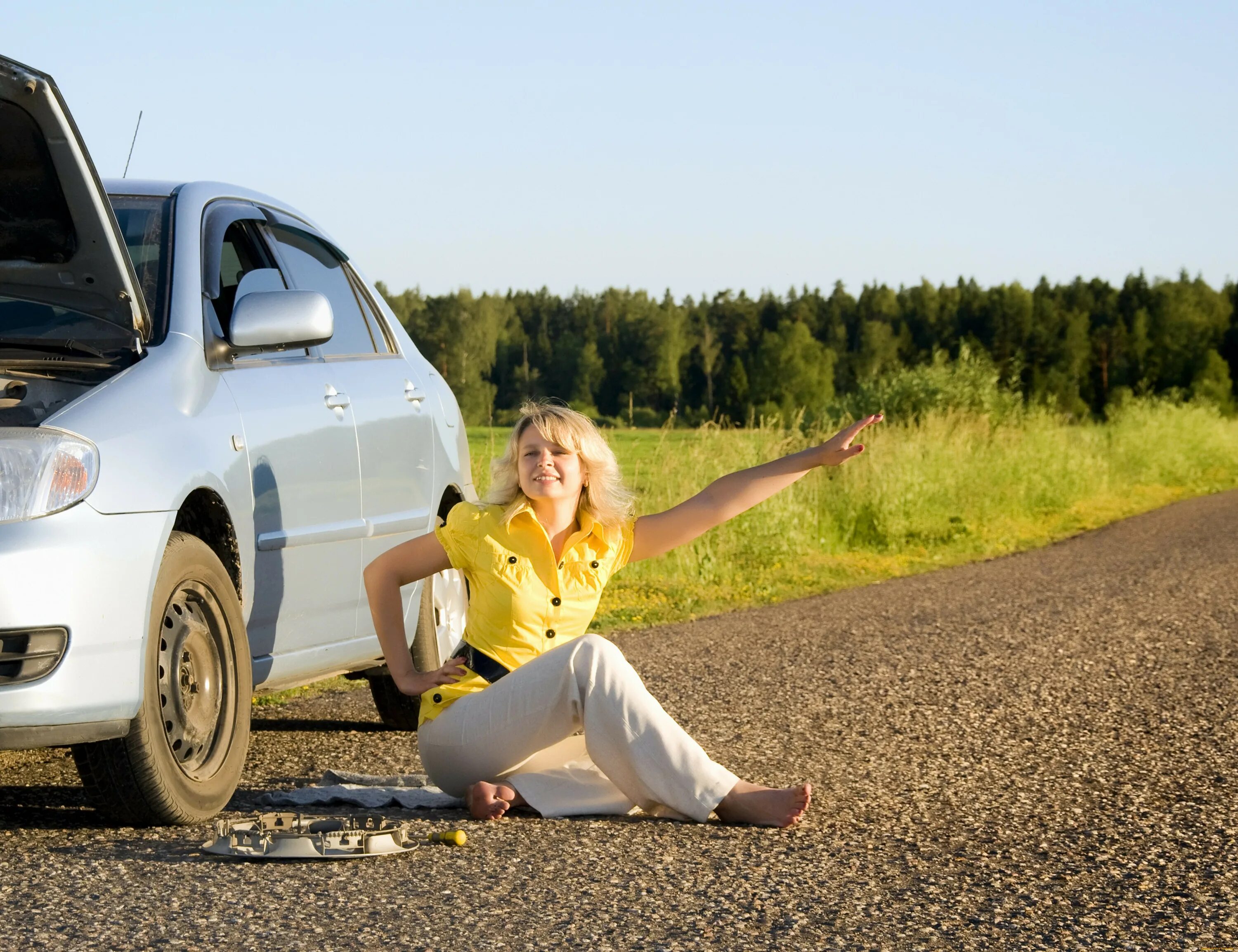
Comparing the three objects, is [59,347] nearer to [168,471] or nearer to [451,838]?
[168,471]

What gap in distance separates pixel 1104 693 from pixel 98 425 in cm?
479

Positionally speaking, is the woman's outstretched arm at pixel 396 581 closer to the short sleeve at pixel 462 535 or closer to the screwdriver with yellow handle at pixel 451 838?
the short sleeve at pixel 462 535

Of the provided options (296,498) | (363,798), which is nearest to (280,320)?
(296,498)

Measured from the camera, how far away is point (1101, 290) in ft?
380

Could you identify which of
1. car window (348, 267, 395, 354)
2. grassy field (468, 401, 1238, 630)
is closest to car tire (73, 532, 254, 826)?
car window (348, 267, 395, 354)

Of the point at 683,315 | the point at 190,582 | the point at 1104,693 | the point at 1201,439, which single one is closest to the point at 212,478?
the point at 190,582

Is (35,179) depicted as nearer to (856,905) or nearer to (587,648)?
(587,648)

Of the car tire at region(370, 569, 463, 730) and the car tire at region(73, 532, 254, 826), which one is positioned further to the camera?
the car tire at region(370, 569, 463, 730)

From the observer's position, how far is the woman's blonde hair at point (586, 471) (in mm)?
4777

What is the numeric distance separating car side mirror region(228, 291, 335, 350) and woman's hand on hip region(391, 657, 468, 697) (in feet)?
3.35

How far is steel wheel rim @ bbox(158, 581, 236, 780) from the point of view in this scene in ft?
13.5

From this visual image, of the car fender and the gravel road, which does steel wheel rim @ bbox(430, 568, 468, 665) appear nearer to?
the gravel road

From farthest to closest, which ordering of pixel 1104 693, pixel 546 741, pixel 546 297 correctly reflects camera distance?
pixel 546 297 < pixel 1104 693 < pixel 546 741

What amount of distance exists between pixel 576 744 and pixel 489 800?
32cm
